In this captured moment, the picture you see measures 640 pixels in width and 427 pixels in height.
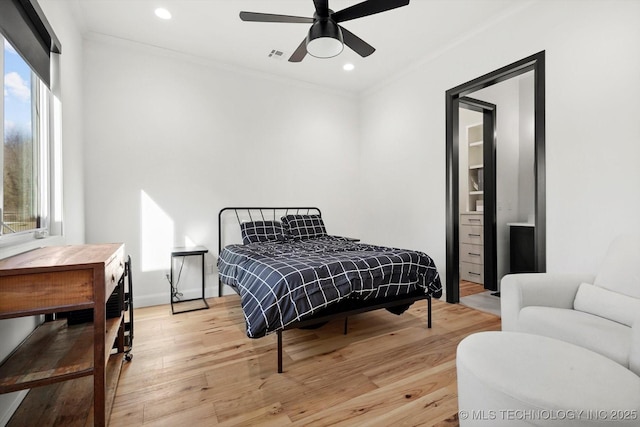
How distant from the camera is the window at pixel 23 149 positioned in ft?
5.25

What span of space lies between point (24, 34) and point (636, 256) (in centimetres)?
372

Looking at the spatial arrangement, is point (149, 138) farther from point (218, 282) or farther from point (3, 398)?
point (3, 398)

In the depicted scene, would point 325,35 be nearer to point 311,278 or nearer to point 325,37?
point 325,37

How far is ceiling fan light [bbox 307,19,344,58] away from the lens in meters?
2.11

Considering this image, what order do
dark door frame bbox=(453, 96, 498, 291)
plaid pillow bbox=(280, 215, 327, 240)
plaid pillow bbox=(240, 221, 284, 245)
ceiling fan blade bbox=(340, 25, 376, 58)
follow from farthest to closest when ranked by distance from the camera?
dark door frame bbox=(453, 96, 498, 291)
plaid pillow bbox=(280, 215, 327, 240)
plaid pillow bbox=(240, 221, 284, 245)
ceiling fan blade bbox=(340, 25, 376, 58)

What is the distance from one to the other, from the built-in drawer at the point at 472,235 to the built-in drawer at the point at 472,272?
1.06 feet

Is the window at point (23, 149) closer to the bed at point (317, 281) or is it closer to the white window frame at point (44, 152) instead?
the white window frame at point (44, 152)

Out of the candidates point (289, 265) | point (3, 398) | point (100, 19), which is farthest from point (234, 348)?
point (100, 19)

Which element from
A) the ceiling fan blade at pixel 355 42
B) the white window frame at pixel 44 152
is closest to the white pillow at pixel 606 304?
the ceiling fan blade at pixel 355 42

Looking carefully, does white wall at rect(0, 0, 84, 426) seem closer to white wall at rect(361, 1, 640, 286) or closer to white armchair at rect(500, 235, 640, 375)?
white armchair at rect(500, 235, 640, 375)

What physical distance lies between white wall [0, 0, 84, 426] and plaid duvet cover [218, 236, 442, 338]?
1.27 metres

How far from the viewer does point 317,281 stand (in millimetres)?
2098

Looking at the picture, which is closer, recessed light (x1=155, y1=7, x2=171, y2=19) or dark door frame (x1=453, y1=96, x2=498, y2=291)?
recessed light (x1=155, y1=7, x2=171, y2=19)

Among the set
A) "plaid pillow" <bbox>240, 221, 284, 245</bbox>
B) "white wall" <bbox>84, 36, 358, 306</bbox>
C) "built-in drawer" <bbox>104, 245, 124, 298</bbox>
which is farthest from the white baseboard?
"plaid pillow" <bbox>240, 221, 284, 245</bbox>
